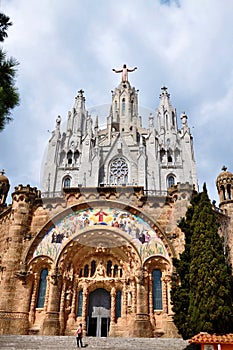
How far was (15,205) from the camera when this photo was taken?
2094cm

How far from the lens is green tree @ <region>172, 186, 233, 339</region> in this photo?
13328 millimetres

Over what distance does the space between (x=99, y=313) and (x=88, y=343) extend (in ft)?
13.4

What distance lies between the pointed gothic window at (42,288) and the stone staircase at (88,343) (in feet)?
9.22

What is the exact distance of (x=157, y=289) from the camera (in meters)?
18.9

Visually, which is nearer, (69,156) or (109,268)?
(109,268)

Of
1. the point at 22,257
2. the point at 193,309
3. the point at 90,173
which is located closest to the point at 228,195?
the point at 193,309

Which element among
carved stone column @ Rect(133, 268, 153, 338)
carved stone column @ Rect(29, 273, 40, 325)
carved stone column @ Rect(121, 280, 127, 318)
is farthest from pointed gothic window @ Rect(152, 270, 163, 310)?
carved stone column @ Rect(29, 273, 40, 325)

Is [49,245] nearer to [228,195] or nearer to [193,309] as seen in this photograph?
[193,309]

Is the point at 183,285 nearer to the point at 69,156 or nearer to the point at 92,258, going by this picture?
the point at 92,258

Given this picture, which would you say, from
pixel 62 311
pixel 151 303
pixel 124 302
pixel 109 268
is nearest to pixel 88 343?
pixel 62 311

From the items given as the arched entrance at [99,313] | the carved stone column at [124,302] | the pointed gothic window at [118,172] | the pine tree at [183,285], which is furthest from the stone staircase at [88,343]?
the pointed gothic window at [118,172]

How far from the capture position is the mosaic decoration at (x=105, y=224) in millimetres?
19392

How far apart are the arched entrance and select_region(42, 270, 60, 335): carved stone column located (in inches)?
88.2

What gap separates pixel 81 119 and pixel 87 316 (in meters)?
34.2
